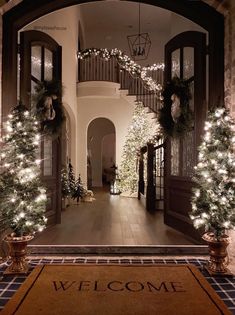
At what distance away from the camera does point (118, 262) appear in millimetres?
4293

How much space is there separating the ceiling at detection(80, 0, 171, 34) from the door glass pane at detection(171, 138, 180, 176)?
811 cm

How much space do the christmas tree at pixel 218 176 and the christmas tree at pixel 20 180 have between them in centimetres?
195

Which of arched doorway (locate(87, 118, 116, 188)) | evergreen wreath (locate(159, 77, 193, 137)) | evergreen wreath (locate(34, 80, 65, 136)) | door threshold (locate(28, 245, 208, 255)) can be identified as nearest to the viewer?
door threshold (locate(28, 245, 208, 255))

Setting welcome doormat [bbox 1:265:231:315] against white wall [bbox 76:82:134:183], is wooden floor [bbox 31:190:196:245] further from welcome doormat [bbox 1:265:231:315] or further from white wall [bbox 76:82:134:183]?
white wall [bbox 76:82:134:183]

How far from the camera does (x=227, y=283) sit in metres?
3.64

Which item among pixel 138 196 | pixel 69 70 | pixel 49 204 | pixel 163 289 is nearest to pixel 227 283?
pixel 163 289

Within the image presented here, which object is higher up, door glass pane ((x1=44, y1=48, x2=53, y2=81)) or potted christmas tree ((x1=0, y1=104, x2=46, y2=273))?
door glass pane ((x1=44, y1=48, x2=53, y2=81))

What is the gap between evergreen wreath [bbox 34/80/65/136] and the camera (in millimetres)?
5098

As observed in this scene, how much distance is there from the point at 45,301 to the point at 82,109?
9816 mm

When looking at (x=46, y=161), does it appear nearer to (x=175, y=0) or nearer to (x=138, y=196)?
(x=175, y=0)

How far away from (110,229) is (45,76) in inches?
109

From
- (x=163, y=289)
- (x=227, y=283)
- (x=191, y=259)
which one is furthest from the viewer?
(x=191, y=259)

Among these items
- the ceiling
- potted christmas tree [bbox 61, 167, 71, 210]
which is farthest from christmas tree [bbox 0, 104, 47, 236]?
the ceiling

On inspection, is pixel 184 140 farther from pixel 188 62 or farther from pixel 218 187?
pixel 218 187
